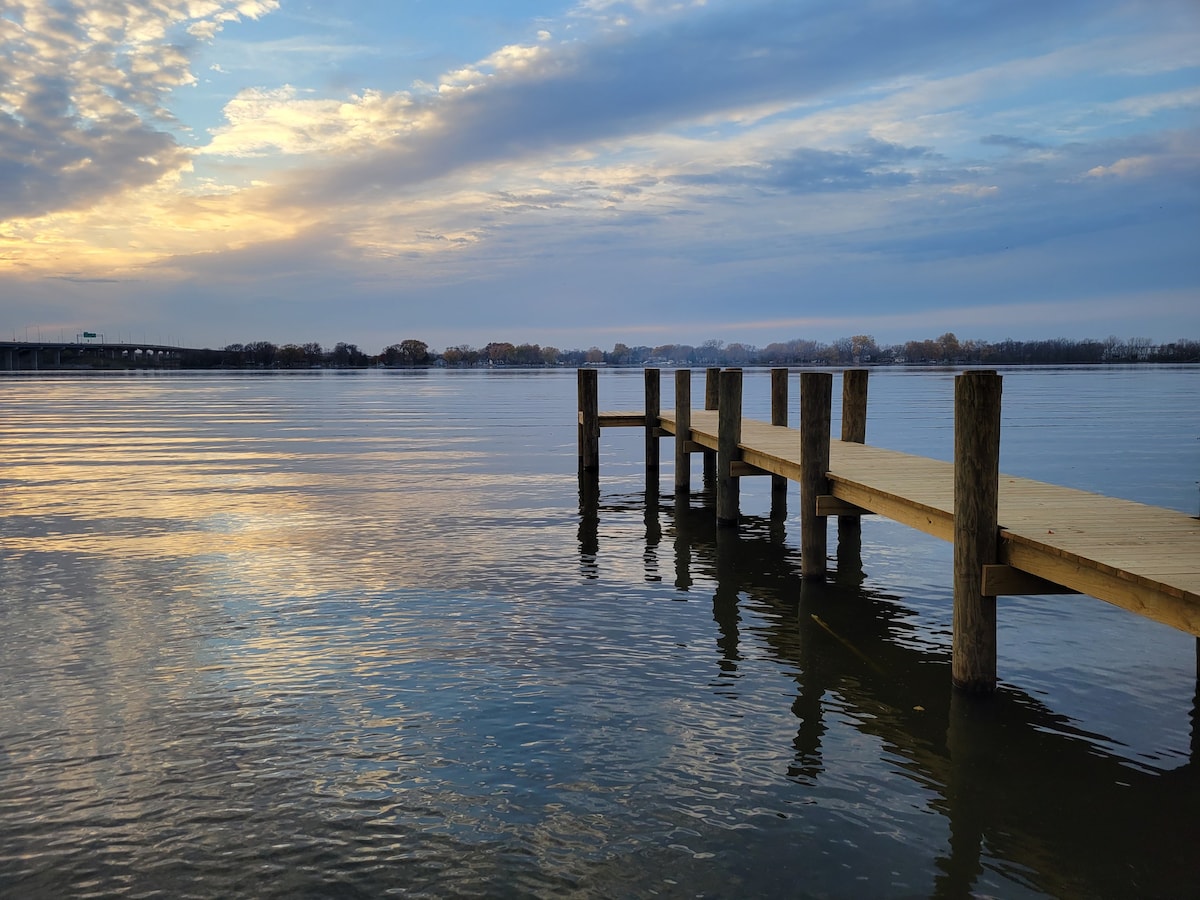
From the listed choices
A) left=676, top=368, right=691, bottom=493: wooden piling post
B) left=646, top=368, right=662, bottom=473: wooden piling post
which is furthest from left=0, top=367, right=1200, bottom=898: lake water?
left=646, top=368, right=662, bottom=473: wooden piling post

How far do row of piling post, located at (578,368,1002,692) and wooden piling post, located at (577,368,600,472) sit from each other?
29 mm

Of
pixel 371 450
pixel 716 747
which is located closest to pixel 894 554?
pixel 716 747

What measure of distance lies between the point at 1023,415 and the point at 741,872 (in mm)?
44689

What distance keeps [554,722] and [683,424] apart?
13.2 metres

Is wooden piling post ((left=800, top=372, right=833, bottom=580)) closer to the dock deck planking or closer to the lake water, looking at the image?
the dock deck planking

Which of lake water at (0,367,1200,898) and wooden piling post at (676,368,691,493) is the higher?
wooden piling post at (676,368,691,493)

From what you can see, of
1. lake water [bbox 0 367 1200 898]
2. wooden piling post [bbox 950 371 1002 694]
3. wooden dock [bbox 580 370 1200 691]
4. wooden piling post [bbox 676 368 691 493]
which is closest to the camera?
lake water [bbox 0 367 1200 898]

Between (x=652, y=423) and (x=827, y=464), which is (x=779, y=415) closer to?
(x=652, y=423)

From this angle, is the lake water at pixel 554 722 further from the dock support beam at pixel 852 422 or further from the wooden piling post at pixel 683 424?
the wooden piling post at pixel 683 424

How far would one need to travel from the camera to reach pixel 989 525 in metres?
8.30

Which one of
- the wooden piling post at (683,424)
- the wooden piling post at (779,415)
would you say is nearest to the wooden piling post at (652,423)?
the wooden piling post at (683,424)

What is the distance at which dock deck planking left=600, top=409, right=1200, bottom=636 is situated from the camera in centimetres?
670

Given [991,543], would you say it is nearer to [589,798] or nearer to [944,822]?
[944,822]

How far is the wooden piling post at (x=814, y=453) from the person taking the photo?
12539 mm
